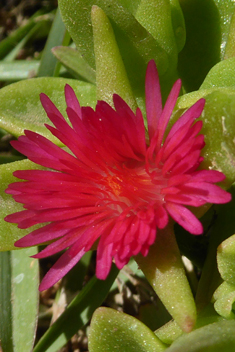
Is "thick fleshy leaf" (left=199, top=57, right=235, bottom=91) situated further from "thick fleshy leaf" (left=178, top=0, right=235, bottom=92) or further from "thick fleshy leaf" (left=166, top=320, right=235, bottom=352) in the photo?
"thick fleshy leaf" (left=166, top=320, right=235, bottom=352)

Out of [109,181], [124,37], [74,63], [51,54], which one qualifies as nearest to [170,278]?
[109,181]

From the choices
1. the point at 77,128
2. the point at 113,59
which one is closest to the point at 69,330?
the point at 77,128

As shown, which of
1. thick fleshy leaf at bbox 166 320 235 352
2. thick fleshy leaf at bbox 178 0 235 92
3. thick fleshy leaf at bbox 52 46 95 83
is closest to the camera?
thick fleshy leaf at bbox 166 320 235 352

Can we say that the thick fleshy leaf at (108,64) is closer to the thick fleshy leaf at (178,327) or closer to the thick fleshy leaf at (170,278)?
the thick fleshy leaf at (170,278)

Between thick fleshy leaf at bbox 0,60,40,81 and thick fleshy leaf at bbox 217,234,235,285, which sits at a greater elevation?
thick fleshy leaf at bbox 0,60,40,81

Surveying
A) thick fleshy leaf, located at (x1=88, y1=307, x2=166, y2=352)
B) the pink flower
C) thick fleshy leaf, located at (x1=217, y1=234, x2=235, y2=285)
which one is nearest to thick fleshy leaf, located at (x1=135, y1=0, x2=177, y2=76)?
the pink flower

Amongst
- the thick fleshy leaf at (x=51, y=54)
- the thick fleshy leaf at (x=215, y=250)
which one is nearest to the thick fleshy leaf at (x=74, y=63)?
the thick fleshy leaf at (x=51, y=54)
